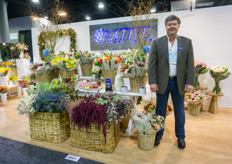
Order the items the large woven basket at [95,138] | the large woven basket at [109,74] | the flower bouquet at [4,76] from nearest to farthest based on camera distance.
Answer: the large woven basket at [95,138] < the large woven basket at [109,74] < the flower bouquet at [4,76]

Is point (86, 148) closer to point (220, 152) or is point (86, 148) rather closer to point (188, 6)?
point (220, 152)

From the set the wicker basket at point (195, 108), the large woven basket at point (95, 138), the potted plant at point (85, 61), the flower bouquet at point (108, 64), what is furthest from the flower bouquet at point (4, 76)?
the wicker basket at point (195, 108)

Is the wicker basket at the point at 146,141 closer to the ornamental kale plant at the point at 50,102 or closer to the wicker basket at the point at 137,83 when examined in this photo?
the wicker basket at the point at 137,83

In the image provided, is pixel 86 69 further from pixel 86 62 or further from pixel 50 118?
pixel 50 118

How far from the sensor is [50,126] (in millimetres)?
2512

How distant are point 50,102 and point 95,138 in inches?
31.5

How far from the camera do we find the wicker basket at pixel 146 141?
7.46 feet

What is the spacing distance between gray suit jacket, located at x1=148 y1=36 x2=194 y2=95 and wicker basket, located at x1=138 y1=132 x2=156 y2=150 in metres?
0.61

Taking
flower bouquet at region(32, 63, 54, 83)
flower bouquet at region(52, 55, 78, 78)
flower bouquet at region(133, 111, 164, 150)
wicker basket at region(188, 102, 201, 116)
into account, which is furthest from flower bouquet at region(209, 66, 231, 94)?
flower bouquet at region(32, 63, 54, 83)

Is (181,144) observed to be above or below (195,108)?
below

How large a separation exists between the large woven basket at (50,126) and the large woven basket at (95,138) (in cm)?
26

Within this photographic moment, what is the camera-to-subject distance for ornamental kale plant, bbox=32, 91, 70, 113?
7.80 ft

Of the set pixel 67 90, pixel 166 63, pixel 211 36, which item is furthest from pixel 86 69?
pixel 211 36

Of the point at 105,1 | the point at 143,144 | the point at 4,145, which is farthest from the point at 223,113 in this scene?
the point at 105,1
